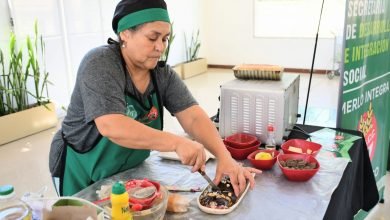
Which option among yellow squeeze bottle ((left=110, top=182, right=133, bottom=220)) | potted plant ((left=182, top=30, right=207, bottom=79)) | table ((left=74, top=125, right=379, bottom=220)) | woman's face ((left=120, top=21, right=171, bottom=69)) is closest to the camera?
yellow squeeze bottle ((left=110, top=182, right=133, bottom=220))

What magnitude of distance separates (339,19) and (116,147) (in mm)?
6105

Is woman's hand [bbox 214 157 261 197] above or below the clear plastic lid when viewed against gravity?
below

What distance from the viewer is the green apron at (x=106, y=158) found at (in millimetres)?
1353

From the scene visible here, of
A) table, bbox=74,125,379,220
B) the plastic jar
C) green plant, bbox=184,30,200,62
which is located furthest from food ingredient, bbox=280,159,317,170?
green plant, bbox=184,30,200,62

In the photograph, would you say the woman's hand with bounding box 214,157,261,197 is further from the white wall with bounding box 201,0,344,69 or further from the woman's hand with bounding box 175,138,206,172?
the white wall with bounding box 201,0,344,69

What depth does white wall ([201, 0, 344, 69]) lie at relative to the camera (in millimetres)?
6902

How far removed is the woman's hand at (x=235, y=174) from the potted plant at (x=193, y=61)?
567 cm

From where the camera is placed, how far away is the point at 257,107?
168cm

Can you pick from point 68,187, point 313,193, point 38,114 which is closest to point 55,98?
point 38,114

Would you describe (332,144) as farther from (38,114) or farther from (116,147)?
(38,114)

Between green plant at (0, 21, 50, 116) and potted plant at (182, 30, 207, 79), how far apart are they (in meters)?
3.16

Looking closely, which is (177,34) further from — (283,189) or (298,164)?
(283,189)

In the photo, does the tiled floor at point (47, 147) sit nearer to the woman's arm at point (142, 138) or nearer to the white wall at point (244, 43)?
the woman's arm at point (142, 138)

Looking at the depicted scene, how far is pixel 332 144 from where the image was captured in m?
1.70
